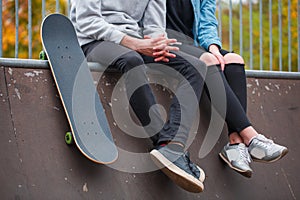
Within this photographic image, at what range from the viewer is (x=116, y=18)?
353 centimetres

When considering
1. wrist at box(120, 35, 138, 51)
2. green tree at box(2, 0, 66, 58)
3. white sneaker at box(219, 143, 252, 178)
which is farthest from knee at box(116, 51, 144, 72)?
green tree at box(2, 0, 66, 58)

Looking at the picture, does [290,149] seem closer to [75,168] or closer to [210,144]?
[210,144]

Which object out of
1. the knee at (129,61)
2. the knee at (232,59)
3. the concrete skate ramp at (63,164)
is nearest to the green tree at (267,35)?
the knee at (232,59)

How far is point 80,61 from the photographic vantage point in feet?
10.9

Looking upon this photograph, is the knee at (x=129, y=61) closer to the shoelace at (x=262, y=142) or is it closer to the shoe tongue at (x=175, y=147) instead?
the shoe tongue at (x=175, y=147)

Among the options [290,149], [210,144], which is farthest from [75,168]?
[290,149]

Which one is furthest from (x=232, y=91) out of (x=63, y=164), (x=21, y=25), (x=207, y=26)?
(x=21, y=25)

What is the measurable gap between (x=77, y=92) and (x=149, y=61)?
1.65 ft

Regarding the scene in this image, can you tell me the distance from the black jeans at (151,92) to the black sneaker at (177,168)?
86 millimetres

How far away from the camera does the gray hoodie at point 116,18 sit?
342 cm

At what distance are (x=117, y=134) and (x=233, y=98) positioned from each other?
2.13ft

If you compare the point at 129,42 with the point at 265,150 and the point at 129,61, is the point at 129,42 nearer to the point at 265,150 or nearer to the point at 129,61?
the point at 129,61

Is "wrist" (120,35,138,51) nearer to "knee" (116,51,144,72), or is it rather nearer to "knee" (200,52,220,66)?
"knee" (116,51,144,72)

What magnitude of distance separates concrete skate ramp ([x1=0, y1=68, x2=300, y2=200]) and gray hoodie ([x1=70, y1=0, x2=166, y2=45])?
24 centimetres
